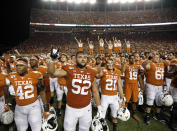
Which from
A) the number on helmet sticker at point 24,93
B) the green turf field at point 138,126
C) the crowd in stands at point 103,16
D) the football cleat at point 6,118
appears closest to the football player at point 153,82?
the green turf field at point 138,126

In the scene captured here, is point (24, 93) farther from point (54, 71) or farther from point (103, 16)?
point (103, 16)

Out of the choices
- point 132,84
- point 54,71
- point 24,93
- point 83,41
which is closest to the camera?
point 54,71

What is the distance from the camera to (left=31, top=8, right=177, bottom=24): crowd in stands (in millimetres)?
25844

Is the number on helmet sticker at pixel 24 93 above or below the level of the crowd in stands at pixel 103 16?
Answer: below

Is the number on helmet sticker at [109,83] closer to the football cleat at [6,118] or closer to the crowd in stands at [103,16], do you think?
the football cleat at [6,118]

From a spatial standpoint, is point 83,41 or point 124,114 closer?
point 124,114

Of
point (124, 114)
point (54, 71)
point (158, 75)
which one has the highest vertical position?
point (54, 71)

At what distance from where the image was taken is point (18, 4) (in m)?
10.3

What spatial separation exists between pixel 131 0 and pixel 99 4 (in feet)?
26.4

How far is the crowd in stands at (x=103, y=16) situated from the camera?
25844 millimetres

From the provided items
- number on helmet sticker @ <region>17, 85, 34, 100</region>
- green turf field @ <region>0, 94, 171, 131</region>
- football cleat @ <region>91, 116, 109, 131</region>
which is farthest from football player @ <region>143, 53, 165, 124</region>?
number on helmet sticker @ <region>17, 85, 34, 100</region>

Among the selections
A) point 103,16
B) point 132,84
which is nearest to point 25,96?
point 132,84

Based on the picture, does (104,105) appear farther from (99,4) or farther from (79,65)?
(99,4)

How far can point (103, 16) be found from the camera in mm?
28531
